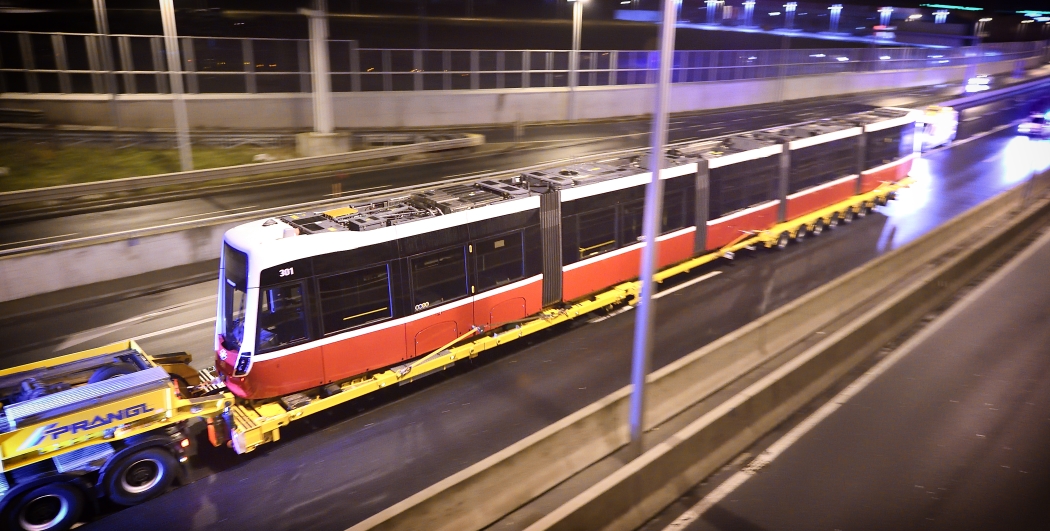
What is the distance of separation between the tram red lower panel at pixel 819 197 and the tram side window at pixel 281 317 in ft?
47.2

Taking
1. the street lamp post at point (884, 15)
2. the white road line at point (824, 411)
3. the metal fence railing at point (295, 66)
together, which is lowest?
the white road line at point (824, 411)

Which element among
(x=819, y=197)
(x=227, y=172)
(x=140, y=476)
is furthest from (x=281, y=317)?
(x=819, y=197)

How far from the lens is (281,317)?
9852 mm

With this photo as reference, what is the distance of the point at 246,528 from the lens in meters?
8.38

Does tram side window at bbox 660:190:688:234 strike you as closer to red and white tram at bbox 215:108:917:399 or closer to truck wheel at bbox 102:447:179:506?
red and white tram at bbox 215:108:917:399

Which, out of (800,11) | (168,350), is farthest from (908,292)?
(800,11)

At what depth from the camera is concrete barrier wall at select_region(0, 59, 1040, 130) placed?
27953 millimetres

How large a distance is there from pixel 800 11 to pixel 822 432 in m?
74.9

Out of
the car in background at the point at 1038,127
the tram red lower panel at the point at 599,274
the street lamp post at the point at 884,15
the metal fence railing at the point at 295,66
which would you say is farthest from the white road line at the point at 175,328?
the street lamp post at the point at 884,15

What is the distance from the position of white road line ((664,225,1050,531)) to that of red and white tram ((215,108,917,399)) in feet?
17.3

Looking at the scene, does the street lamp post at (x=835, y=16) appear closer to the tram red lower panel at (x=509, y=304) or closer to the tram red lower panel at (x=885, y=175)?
the tram red lower panel at (x=885, y=175)

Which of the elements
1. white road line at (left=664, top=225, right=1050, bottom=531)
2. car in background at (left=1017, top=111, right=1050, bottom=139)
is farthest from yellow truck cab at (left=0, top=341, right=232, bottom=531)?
car in background at (left=1017, top=111, right=1050, bottom=139)

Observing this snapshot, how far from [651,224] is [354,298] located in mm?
5070

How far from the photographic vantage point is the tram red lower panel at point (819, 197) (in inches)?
766
